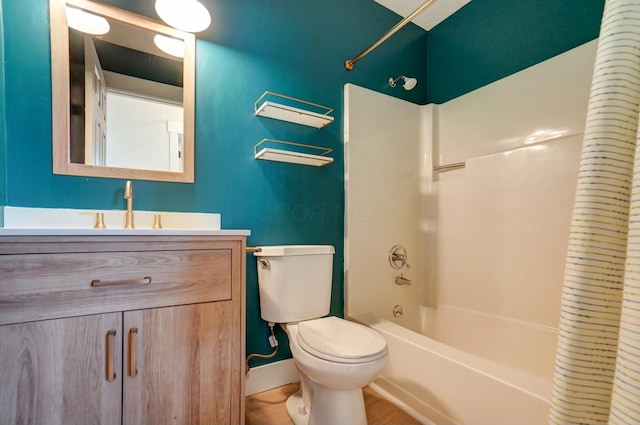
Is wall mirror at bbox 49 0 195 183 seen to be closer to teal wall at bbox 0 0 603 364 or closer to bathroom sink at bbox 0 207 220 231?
teal wall at bbox 0 0 603 364

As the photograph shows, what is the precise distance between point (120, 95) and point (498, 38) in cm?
236

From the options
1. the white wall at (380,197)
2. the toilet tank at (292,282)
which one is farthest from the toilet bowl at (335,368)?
the white wall at (380,197)

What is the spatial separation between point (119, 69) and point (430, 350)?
6.61ft

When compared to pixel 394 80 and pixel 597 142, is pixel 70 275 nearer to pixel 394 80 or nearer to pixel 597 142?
pixel 597 142

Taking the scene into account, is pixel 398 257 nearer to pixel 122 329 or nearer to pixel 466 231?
pixel 466 231

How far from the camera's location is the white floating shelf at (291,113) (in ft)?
5.16

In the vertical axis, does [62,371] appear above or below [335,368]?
above

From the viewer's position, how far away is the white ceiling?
2111 mm

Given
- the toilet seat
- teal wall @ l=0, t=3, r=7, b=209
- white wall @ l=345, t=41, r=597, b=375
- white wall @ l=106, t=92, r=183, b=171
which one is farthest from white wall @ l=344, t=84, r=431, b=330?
teal wall @ l=0, t=3, r=7, b=209

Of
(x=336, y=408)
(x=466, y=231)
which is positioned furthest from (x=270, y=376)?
(x=466, y=231)

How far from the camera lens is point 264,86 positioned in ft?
5.45

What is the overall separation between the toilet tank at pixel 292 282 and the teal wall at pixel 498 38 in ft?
5.61

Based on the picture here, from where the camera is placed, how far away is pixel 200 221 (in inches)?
56.9

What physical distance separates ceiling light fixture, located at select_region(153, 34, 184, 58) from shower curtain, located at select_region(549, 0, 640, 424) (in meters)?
1.65
